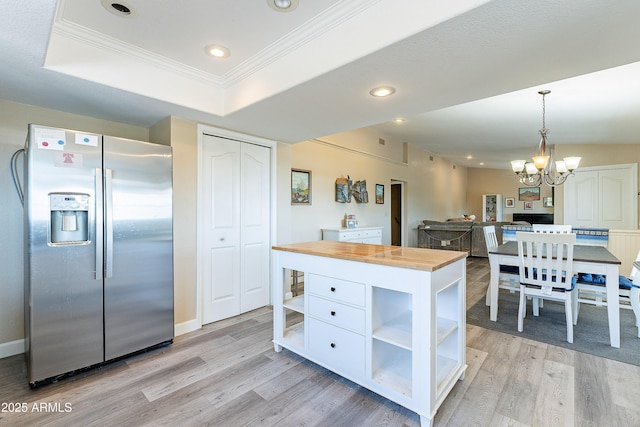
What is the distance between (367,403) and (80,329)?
2.16 m

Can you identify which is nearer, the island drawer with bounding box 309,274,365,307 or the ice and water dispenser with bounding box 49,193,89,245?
the island drawer with bounding box 309,274,365,307

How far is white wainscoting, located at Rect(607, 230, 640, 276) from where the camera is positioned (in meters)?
4.39

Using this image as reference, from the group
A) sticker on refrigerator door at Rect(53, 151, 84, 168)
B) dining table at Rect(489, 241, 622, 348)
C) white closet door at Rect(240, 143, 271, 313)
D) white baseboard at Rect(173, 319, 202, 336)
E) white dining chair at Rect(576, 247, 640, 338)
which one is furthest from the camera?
white closet door at Rect(240, 143, 271, 313)

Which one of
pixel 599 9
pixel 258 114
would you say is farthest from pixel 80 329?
pixel 599 9

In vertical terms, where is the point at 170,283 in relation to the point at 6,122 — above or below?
below

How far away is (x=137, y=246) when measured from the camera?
2.40 metres

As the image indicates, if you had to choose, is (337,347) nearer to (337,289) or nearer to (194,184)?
(337,289)

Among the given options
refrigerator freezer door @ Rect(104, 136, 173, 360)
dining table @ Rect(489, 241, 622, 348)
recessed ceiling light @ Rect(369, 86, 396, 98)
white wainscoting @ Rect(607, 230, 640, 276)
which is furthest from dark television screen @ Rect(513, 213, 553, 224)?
refrigerator freezer door @ Rect(104, 136, 173, 360)

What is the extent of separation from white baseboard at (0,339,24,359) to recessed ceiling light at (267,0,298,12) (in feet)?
11.3

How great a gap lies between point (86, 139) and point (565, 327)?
478cm

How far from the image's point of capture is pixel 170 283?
8.55 feet

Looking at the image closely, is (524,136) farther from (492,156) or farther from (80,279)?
(80,279)

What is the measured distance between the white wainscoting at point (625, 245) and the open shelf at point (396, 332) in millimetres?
4709

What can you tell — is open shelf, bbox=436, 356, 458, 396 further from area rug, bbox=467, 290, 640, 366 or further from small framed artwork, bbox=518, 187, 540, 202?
small framed artwork, bbox=518, 187, 540, 202
